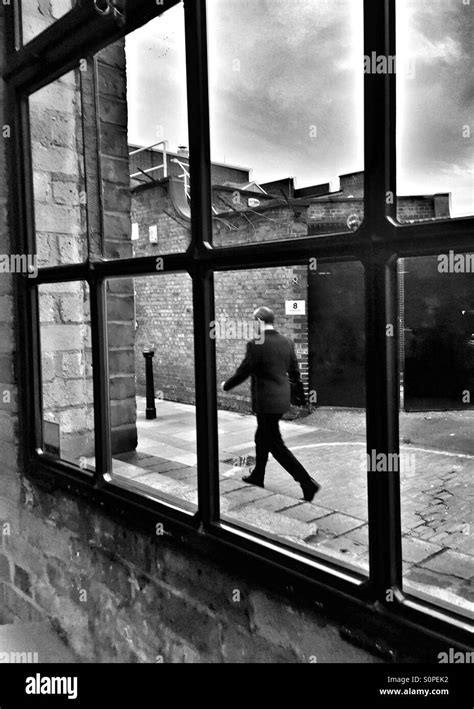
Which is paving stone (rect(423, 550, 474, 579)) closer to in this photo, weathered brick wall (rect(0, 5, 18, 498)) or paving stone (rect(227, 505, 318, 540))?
paving stone (rect(227, 505, 318, 540))

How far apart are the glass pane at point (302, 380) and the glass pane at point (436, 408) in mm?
448

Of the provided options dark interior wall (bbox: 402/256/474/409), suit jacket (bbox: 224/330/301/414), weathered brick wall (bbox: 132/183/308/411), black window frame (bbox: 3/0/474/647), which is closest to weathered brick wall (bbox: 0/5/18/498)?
black window frame (bbox: 3/0/474/647)

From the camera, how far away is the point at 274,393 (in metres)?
4.10

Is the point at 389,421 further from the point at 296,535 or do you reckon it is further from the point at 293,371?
the point at 293,371

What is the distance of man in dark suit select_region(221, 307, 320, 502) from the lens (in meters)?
4.03

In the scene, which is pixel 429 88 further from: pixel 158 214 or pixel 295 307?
pixel 295 307

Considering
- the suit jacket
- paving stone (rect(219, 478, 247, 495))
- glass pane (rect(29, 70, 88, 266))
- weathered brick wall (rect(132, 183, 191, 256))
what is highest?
weathered brick wall (rect(132, 183, 191, 256))

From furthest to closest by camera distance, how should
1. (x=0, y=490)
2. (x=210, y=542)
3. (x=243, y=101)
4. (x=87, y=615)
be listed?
(x=243, y=101)
(x=0, y=490)
(x=87, y=615)
(x=210, y=542)

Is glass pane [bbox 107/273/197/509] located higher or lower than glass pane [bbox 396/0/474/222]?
lower

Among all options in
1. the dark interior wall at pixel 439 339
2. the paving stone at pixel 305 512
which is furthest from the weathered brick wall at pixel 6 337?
the dark interior wall at pixel 439 339

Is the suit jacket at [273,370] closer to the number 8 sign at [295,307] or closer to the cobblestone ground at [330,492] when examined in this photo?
the cobblestone ground at [330,492]

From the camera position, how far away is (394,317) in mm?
1039
